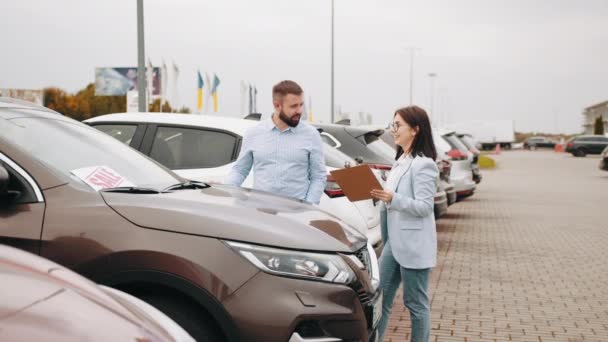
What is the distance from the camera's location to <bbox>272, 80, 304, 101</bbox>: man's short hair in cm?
514

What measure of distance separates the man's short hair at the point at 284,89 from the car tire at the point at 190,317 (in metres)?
2.18

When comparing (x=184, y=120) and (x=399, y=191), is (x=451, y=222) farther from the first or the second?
(x=399, y=191)

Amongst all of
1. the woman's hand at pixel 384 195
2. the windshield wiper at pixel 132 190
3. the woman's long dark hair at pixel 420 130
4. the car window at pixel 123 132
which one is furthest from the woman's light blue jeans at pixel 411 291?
the car window at pixel 123 132

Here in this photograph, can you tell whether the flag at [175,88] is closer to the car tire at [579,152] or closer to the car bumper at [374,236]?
the car tire at [579,152]

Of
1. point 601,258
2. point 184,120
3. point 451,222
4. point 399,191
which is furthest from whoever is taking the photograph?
point 451,222

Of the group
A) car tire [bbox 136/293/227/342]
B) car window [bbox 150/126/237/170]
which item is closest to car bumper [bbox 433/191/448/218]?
car window [bbox 150/126/237/170]

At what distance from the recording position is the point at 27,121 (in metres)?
3.99

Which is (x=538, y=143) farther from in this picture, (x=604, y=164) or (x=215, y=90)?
(x=604, y=164)

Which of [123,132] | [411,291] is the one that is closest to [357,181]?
Result: [411,291]

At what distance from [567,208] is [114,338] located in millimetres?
15943

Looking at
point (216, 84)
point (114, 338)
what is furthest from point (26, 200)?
point (216, 84)

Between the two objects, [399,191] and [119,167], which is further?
[399,191]

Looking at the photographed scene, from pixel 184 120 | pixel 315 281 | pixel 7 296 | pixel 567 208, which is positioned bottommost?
pixel 567 208

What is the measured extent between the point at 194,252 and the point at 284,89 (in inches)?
83.4
